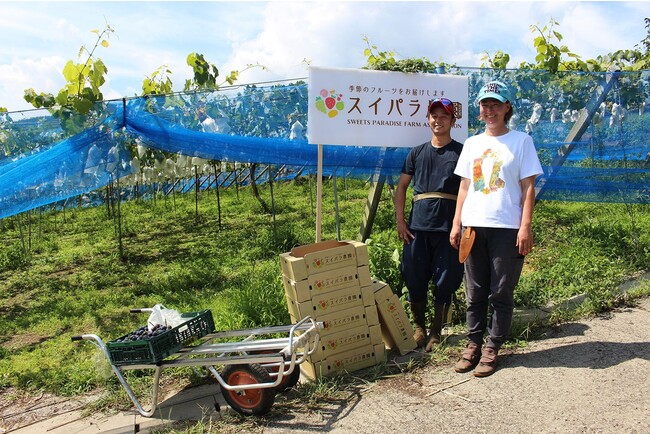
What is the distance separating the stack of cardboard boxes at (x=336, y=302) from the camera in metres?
3.60

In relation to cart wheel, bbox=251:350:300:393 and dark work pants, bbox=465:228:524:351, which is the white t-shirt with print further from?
cart wheel, bbox=251:350:300:393

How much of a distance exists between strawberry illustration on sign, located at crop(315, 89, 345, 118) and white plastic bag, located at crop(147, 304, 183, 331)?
75.6 inches

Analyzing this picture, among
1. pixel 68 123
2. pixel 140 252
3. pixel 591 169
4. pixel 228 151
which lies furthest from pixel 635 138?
pixel 140 252

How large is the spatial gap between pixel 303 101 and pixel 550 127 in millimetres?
2647

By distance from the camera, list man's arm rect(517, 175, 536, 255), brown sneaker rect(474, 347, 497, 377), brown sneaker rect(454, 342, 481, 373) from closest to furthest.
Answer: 1. man's arm rect(517, 175, 536, 255)
2. brown sneaker rect(474, 347, 497, 377)
3. brown sneaker rect(454, 342, 481, 373)

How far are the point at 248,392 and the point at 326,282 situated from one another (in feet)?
2.97

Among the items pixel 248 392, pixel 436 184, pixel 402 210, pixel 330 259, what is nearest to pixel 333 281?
pixel 330 259

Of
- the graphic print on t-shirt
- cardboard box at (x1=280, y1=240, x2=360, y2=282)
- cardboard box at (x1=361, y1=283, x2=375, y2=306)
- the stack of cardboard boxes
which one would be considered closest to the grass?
the stack of cardboard boxes

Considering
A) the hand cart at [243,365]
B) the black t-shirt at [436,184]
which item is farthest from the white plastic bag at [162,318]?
the black t-shirt at [436,184]

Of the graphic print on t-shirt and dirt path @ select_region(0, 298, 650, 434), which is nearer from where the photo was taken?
dirt path @ select_region(0, 298, 650, 434)

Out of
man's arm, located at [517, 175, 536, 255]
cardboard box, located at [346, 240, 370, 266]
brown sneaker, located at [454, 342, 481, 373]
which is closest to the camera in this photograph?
man's arm, located at [517, 175, 536, 255]

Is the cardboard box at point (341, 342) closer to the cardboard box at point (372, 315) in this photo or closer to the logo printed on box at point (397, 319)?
the cardboard box at point (372, 315)

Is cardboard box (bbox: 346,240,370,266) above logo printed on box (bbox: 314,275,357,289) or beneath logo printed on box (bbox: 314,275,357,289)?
above

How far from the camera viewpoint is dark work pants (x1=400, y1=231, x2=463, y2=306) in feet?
12.9
